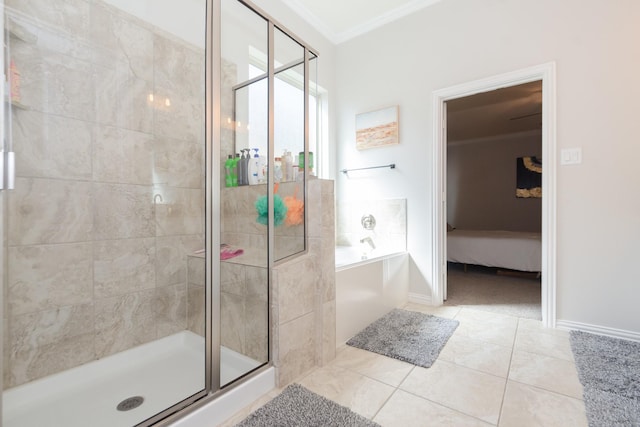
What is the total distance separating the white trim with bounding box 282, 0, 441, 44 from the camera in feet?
9.00

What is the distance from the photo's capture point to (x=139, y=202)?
6.06 feet

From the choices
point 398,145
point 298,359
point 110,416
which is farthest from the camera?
point 398,145

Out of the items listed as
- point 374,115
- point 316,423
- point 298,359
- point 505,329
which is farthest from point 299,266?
point 374,115

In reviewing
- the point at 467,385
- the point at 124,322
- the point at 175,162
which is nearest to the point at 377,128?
the point at 175,162

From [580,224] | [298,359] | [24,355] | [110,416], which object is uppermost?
Answer: [580,224]

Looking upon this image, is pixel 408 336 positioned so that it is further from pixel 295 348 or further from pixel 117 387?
pixel 117 387

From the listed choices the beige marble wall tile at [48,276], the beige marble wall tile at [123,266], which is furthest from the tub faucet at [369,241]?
the beige marble wall tile at [48,276]

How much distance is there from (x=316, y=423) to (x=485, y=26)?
3.04 metres

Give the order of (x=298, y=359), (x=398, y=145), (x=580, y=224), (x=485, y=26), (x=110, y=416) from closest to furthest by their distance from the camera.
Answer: (x=110, y=416) → (x=298, y=359) → (x=580, y=224) → (x=485, y=26) → (x=398, y=145)

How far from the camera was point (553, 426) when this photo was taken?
1210mm

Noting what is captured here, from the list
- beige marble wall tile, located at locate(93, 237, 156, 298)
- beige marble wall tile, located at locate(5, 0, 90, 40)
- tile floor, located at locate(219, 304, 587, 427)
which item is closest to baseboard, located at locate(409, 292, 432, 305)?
tile floor, located at locate(219, 304, 587, 427)

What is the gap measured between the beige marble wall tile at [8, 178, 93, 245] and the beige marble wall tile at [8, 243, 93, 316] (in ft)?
0.17

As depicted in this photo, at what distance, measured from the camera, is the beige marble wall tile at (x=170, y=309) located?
1.89 metres

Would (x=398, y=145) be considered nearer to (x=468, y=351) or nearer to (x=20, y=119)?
(x=468, y=351)
